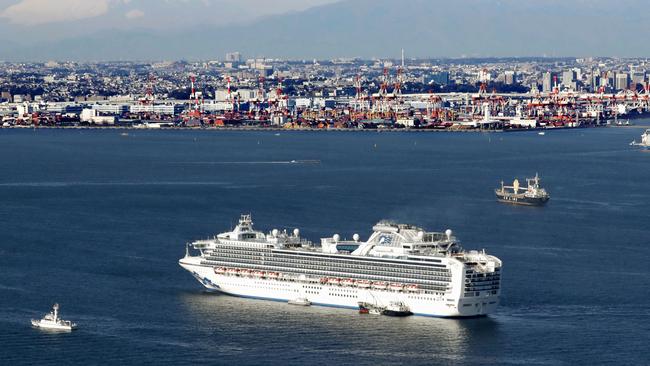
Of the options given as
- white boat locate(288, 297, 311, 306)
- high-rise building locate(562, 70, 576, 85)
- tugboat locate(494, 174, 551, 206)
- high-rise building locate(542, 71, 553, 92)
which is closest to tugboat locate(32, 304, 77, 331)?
white boat locate(288, 297, 311, 306)

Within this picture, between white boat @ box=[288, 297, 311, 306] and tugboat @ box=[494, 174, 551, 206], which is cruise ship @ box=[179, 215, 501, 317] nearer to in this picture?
white boat @ box=[288, 297, 311, 306]

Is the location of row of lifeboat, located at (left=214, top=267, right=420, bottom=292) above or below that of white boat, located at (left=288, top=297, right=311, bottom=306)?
above

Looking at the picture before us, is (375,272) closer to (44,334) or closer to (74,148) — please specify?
(44,334)

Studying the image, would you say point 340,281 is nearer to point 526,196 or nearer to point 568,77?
point 526,196

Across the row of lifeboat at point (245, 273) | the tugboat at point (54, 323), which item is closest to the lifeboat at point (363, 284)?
the row of lifeboat at point (245, 273)

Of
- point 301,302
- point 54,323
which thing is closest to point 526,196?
point 301,302

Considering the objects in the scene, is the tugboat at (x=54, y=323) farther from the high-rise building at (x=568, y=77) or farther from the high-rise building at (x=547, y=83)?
the high-rise building at (x=568, y=77)

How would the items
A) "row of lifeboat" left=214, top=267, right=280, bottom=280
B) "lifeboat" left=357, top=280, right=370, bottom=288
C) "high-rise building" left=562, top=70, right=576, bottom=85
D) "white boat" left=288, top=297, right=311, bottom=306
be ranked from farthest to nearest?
"high-rise building" left=562, top=70, right=576, bottom=85 → "row of lifeboat" left=214, top=267, right=280, bottom=280 → "white boat" left=288, top=297, right=311, bottom=306 → "lifeboat" left=357, top=280, right=370, bottom=288
